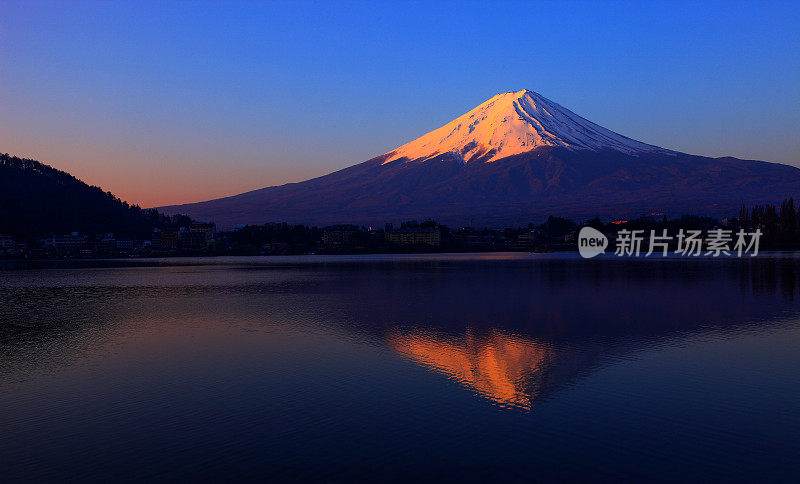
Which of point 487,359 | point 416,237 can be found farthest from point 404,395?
point 416,237

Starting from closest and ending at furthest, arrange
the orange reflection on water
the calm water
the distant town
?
the calm water < the orange reflection on water < the distant town

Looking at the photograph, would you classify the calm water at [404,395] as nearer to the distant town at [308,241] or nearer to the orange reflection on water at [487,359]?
the orange reflection on water at [487,359]

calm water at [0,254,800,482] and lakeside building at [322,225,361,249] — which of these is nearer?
calm water at [0,254,800,482]

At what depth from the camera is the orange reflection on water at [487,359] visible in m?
13.2

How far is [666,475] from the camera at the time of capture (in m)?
8.55

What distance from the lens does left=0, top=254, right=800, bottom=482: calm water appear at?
9.14 metres

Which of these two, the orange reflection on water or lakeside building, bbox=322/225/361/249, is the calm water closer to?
the orange reflection on water

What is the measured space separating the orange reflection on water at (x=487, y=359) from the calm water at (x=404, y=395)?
0.28 feet

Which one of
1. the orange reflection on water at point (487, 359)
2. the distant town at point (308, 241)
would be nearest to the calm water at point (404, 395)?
the orange reflection on water at point (487, 359)

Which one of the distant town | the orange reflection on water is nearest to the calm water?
the orange reflection on water

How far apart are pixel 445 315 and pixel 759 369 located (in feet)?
44.0

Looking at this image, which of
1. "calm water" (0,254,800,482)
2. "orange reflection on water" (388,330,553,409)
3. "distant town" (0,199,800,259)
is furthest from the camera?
"distant town" (0,199,800,259)

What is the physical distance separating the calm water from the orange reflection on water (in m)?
0.08

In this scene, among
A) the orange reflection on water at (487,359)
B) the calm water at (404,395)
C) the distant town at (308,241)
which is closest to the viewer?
the calm water at (404,395)
